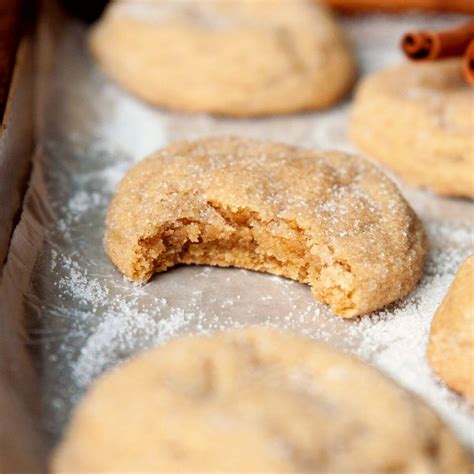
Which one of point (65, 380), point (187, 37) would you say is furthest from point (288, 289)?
point (187, 37)

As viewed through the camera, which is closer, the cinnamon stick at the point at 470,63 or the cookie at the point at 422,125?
the cookie at the point at 422,125

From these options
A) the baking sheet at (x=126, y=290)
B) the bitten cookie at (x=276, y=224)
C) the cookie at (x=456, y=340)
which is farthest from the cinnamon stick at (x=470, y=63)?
the cookie at (x=456, y=340)

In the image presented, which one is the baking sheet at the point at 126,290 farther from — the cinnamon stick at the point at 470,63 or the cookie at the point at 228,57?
the cinnamon stick at the point at 470,63

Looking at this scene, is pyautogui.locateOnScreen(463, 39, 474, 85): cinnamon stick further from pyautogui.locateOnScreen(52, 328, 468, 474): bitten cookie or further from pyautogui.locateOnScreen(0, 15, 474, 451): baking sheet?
pyautogui.locateOnScreen(52, 328, 468, 474): bitten cookie

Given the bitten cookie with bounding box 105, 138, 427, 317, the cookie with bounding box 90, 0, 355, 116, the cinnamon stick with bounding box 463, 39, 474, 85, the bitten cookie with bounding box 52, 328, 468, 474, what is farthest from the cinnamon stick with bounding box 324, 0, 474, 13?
the bitten cookie with bounding box 52, 328, 468, 474

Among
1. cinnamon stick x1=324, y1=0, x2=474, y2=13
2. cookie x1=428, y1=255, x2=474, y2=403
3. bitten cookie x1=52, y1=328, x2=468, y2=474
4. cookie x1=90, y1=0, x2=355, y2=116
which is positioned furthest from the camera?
cinnamon stick x1=324, y1=0, x2=474, y2=13

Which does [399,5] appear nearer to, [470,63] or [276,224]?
[470,63]
